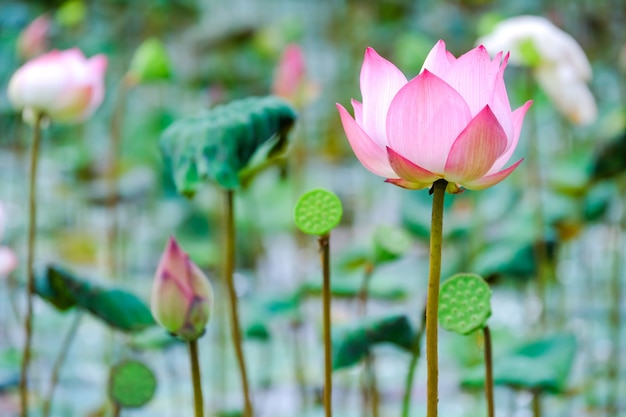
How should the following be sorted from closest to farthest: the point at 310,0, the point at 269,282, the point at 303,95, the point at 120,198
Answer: the point at 303,95
the point at 120,198
the point at 269,282
the point at 310,0

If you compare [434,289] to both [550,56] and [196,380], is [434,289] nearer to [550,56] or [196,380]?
[196,380]

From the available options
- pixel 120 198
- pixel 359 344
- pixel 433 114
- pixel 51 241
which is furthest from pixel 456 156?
pixel 51 241

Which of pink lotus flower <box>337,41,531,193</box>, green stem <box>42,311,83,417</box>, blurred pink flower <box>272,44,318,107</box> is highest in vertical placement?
blurred pink flower <box>272,44,318,107</box>

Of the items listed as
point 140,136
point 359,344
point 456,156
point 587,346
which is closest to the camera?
point 456,156

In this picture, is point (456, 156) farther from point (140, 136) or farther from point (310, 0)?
point (310, 0)

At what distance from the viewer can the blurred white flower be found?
663 mm

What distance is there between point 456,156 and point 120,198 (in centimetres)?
117

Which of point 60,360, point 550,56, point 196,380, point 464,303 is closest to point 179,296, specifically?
point 196,380

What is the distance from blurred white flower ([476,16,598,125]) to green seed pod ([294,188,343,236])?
329 mm

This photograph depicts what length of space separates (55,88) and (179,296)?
322mm

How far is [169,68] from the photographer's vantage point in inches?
35.6

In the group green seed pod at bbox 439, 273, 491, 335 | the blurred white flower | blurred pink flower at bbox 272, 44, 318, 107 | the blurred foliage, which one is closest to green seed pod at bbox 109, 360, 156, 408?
the blurred foliage

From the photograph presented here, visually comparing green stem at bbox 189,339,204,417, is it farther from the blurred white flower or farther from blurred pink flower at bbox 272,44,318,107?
blurred pink flower at bbox 272,44,318,107

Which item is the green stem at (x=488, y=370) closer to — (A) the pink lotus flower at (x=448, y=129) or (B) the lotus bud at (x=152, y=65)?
(A) the pink lotus flower at (x=448, y=129)
